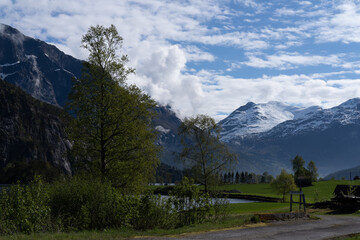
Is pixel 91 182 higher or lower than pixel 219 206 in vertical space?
higher

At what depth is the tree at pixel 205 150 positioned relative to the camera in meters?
52.3

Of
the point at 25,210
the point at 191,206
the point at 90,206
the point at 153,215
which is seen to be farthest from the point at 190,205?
the point at 25,210

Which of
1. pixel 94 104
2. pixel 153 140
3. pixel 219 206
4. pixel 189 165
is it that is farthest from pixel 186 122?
pixel 219 206

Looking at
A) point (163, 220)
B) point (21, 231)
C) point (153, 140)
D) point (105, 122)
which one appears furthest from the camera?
point (153, 140)

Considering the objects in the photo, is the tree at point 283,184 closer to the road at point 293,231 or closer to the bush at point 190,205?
the road at point 293,231

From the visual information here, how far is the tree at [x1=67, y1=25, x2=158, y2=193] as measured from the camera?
102 feet

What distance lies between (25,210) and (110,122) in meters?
13.5

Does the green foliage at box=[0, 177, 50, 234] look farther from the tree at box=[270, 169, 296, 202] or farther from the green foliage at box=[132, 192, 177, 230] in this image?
the tree at box=[270, 169, 296, 202]

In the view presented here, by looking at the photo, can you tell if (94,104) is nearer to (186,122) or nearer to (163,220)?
(163,220)

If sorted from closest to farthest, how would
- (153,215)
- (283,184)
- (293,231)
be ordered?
(293,231) → (153,215) → (283,184)

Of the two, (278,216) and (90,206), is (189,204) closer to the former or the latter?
(278,216)

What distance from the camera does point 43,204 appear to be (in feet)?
64.7

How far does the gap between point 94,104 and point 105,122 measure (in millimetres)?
1934

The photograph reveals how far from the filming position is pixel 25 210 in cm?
1856
